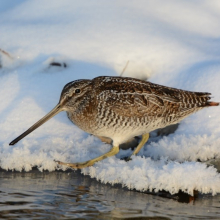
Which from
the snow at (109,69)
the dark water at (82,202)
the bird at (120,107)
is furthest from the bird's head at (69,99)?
the dark water at (82,202)

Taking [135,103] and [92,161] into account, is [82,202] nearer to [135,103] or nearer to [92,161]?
[92,161]

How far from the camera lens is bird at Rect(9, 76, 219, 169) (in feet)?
20.9

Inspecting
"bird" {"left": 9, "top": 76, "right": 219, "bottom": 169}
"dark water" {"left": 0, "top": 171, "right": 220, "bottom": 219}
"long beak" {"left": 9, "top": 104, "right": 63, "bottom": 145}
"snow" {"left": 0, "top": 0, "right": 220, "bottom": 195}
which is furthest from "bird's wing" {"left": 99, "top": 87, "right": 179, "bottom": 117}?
"dark water" {"left": 0, "top": 171, "right": 220, "bottom": 219}

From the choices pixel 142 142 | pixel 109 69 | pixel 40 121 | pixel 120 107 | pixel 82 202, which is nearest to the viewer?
pixel 82 202

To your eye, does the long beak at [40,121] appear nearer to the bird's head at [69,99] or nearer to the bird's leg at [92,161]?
the bird's head at [69,99]

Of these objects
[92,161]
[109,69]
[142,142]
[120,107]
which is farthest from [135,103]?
[109,69]

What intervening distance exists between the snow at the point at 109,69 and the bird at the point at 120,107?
31cm

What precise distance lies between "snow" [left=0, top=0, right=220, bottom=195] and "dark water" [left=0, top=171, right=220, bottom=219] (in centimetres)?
20

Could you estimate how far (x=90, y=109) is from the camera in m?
6.50

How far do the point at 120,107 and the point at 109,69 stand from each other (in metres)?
1.70

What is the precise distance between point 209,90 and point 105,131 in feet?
5.18

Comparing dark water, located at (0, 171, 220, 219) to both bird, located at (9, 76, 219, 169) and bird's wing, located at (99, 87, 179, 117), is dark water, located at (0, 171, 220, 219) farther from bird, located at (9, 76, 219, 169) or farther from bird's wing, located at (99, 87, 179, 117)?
bird's wing, located at (99, 87, 179, 117)

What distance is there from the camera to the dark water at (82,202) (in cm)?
497

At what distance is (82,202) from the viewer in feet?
17.4
